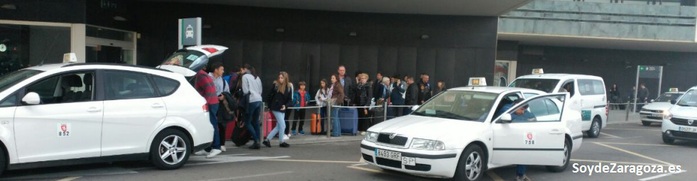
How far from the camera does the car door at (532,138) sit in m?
7.28

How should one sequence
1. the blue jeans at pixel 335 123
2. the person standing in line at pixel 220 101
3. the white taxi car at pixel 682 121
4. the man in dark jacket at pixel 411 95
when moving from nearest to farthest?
the person standing in line at pixel 220 101 → the blue jeans at pixel 335 123 → the white taxi car at pixel 682 121 → the man in dark jacket at pixel 411 95

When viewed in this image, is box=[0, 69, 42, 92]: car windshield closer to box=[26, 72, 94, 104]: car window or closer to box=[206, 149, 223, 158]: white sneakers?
box=[26, 72, 94, 104]: car window

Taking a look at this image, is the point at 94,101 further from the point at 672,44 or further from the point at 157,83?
the point at 672,44

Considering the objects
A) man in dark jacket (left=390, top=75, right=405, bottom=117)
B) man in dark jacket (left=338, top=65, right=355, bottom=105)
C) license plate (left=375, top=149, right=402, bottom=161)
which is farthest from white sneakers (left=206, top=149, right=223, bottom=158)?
man in dark jacket (left=390, top=75, right=405, bottom=117)

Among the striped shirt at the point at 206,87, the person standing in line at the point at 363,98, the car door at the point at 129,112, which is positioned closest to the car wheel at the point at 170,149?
the car door at the point at 129,112

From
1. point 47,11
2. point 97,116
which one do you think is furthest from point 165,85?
point 47,11

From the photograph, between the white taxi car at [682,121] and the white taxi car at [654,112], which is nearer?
the white taxi car at [682,121]

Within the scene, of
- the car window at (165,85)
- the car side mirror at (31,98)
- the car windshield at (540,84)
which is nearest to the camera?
the car side mirror at (31,98)

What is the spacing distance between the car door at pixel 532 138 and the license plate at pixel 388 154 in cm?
143

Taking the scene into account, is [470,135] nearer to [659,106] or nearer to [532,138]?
[532,138]

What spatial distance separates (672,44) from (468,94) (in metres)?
22.2

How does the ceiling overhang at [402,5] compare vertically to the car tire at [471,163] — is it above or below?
above

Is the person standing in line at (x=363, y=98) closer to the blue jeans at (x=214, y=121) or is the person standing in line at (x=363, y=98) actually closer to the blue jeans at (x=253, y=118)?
the blue jeans at (x=253, y=118)

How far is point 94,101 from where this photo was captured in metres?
6.95
